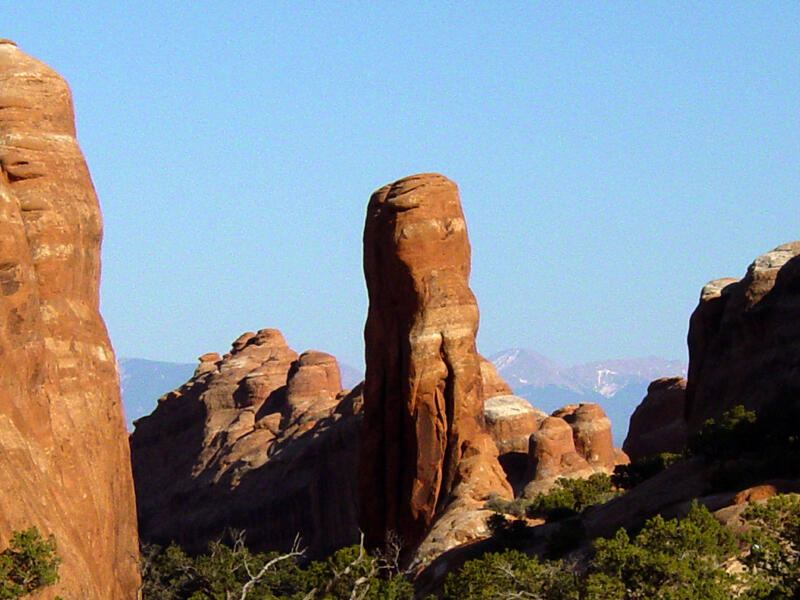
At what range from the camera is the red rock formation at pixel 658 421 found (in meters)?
80.4

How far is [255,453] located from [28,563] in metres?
66.2

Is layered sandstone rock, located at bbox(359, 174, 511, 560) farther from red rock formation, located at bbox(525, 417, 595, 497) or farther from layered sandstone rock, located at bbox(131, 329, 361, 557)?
layered sandstone rock, located at bbox(131, 329, 361, 557)

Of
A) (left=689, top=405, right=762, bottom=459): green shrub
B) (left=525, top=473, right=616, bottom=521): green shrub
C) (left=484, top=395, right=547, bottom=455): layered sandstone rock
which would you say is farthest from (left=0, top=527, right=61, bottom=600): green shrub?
(left=484, top=395, right=547, bottom=455): layered sandstone rock

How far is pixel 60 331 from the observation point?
52.0 m

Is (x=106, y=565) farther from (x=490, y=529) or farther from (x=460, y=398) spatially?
(x=460, y=398)

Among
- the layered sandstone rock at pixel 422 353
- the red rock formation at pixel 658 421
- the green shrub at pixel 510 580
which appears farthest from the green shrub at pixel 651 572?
the red rock formation at pixel 658 421

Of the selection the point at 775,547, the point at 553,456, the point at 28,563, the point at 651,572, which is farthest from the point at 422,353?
the point at 775,547

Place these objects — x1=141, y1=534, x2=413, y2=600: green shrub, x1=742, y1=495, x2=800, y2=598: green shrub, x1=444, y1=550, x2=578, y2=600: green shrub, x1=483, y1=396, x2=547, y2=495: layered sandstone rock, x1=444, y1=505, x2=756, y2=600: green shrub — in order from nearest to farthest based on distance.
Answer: x1=742, y1=495, x2=800, y2=598: green shrub < x1=444, y1=505, x2=756, y2=600: green shrub < x1=444, y1=550, x2=578, y2=600: green shrub < x1=141, y1=534, x2=413, y2=600: green shrub < x1=483, y1=396, x2=547, y2=495: layered sandstone rock

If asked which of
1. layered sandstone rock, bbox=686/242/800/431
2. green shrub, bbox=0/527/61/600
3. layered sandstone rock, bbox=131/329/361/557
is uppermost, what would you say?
layered sandstone rock, bbox=686/242/800/431

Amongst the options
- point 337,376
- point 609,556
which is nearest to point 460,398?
point 609,556

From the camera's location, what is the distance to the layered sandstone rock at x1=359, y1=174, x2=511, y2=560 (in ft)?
209

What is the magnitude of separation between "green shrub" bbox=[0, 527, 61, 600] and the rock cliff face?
5563 millimetres

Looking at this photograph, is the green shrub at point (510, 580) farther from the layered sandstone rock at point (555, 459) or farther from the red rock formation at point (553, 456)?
the red rock formation at point (553, 456)

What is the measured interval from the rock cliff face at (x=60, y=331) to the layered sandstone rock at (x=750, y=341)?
1853cm
